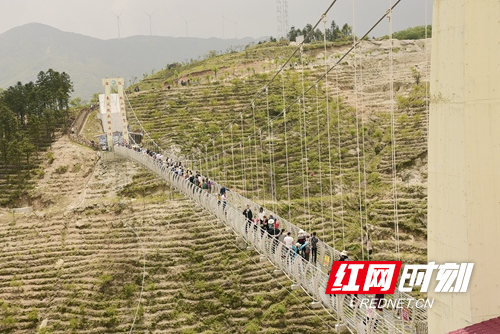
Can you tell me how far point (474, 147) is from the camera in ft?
17.9

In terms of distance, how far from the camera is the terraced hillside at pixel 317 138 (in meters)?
17.7

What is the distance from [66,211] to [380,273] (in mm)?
15693

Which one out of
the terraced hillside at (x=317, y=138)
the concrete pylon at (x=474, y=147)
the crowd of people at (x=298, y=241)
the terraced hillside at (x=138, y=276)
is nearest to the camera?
the concrete pylon at (x=474, y=147)

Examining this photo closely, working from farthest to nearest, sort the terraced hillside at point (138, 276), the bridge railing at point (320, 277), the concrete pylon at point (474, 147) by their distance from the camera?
the terraced hillside at point (138, 276) < the bridge railing at point (320, 277) < the concrete pylon at point (474, 147)

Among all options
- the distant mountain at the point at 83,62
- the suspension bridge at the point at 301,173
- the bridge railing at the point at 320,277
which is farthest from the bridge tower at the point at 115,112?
the distant mountain at the point at 83,62

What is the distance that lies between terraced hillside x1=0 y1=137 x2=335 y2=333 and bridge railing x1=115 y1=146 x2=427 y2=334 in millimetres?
2836

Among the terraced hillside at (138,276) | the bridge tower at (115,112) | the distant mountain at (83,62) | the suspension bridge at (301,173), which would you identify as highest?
the distant mountain at (83,62)

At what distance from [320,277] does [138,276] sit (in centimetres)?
1026

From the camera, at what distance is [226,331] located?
14750 millimetres

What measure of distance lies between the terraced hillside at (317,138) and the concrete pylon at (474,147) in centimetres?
742

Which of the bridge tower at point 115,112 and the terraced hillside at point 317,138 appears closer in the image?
the terraced hillside at point 317,138

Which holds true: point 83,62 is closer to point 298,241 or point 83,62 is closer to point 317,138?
point 317,138

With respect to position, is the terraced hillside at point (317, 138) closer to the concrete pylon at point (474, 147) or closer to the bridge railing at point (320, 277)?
the bridge railing at point (320, 277)

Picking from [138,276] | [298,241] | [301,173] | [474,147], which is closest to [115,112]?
[301,173]
